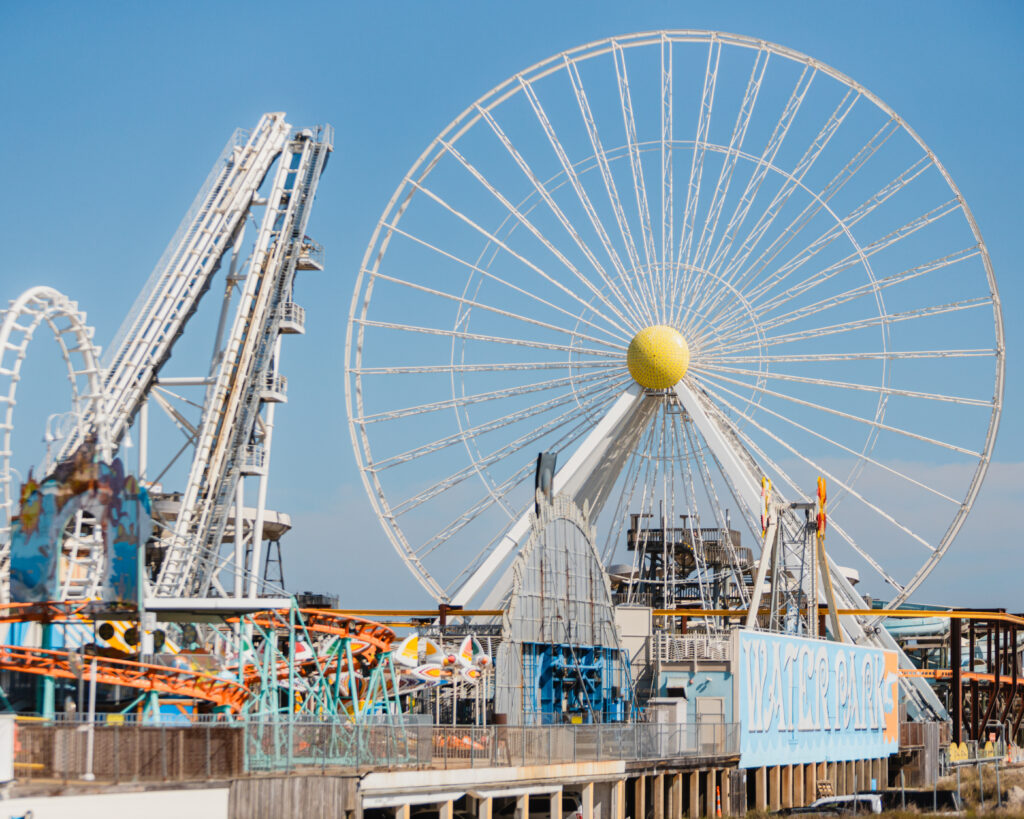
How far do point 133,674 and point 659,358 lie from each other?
23.6 meters

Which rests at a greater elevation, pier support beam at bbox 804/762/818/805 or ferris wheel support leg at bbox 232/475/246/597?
ferris wheel support leg at bbox 232/475/246/597

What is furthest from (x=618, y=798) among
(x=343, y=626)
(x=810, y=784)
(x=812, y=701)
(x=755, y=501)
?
(x=755, y=501)

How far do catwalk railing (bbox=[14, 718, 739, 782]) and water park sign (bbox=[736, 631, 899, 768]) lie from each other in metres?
2.66

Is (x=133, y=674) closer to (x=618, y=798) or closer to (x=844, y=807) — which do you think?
(x=618, y=798)

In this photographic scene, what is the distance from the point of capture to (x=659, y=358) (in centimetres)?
4856

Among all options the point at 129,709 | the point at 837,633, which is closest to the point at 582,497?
the point at 837,633

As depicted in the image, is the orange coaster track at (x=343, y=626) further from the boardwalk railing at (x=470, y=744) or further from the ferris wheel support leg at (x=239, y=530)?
the ferris wheel support leg at (x=239, y=530)

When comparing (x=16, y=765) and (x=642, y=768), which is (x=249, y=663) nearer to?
(x=642, y=768)

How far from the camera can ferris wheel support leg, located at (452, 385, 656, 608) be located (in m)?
46.8

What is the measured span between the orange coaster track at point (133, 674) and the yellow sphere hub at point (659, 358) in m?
21.0

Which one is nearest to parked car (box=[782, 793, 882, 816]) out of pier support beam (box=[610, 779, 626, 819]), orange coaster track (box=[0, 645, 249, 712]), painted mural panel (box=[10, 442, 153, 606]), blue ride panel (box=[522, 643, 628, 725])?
pier support beam (box=[610, 779, 626, 819])

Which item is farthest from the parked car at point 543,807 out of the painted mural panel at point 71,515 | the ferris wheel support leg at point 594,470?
the ferris wheel support leg at point 594,470

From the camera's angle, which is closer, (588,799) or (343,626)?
(588,799)

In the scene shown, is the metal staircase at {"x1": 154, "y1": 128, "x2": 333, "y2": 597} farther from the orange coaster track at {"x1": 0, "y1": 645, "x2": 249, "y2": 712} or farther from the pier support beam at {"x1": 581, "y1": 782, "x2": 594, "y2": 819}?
the pier support beam at {"x1": 581, "y1": 782, "x2": 594, "y2": 819}
